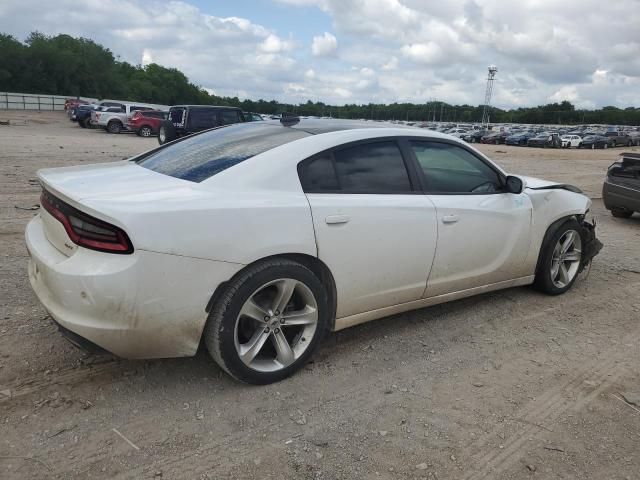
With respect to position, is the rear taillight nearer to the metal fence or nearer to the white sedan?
the white sedan

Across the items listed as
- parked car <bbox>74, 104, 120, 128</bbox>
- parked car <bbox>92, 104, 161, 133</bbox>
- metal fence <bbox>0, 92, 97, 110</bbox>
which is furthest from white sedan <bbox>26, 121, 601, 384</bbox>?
metal fence <bbox>0, 92, 97, 110</bbox>

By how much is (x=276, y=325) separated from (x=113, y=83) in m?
96.4

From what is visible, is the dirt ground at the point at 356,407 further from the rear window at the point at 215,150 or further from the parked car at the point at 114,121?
the parked car at the point at 114,121

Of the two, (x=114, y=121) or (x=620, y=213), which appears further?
(x=114, y=121)

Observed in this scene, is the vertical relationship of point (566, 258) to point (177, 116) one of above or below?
below

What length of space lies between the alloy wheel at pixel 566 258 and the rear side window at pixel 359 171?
191 cm

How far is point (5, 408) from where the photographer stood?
8.80 feet

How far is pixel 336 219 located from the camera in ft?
10.1

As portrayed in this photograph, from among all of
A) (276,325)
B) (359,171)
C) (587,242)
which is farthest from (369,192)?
(587,242)

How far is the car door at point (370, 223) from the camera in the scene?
10.2 ft

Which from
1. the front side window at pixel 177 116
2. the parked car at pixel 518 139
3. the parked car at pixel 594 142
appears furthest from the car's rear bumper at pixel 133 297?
the parked car at pixel 594 142

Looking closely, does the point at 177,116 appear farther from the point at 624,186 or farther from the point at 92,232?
the point at 92,232

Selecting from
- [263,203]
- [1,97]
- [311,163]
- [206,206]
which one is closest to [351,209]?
[311,163]

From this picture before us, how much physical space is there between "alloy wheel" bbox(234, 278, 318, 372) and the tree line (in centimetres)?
4867
